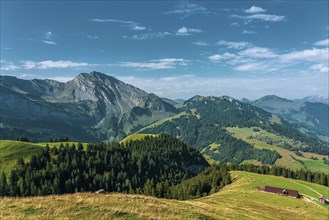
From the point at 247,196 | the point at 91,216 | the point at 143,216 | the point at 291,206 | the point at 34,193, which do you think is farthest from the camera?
the point at 34,193

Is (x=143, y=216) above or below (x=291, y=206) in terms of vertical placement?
above

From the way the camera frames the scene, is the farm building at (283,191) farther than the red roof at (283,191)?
No

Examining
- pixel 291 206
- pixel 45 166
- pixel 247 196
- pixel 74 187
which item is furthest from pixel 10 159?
pixel 291 206

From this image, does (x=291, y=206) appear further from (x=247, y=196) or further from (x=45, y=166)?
(x=45, y=166)

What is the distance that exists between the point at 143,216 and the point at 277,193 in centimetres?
10347

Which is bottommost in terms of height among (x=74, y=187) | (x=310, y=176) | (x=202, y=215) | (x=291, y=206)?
(x=74, y=187)

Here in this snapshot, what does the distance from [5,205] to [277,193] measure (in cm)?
11053

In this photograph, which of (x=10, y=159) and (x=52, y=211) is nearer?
(x=52, y=211)

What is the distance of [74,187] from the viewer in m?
190

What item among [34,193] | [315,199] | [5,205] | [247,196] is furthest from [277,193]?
[34,193]

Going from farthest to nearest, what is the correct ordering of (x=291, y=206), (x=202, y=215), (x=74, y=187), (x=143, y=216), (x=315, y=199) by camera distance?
(x=74, y=187) < (x=315, y=199) < (x=291, y=206) < (x=202, y=215) < (x=143, y=216)

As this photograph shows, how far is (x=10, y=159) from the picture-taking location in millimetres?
199125

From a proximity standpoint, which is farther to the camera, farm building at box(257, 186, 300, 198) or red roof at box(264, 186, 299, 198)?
red roof at box(264, 186, 299, 198)

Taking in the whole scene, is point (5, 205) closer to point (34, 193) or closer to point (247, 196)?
point (247, 196)
